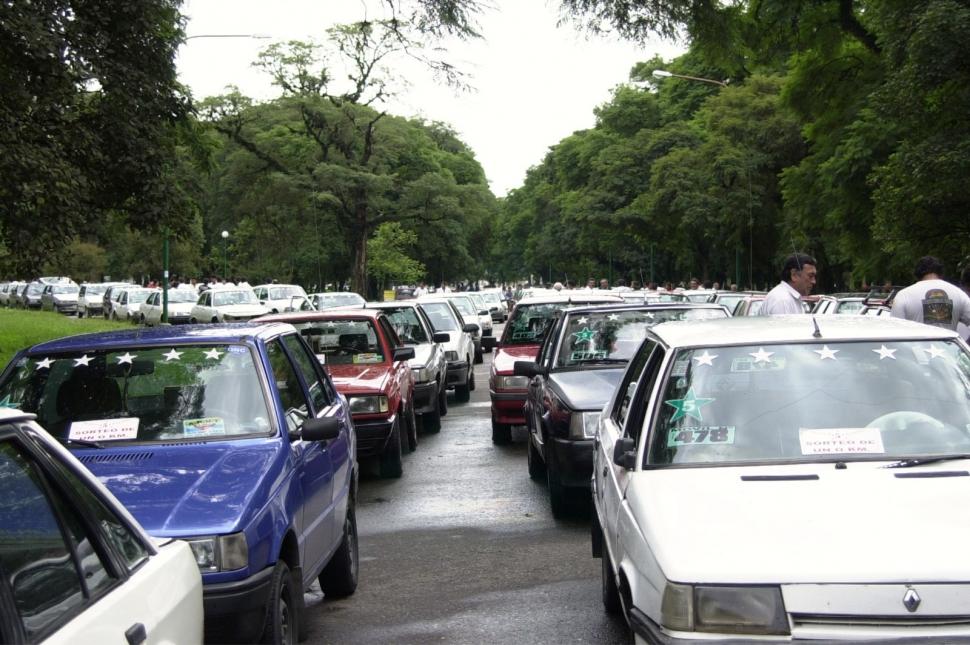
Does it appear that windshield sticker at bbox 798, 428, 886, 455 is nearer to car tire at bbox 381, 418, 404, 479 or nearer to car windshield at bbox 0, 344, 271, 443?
car windshield at bbox 0, 344, 271, 443

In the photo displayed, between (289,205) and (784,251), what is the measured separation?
77.3 feet

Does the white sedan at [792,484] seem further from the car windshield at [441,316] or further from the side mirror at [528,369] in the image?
the car windshield at [441,316]

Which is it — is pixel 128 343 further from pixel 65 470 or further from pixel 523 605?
pixel 65 470

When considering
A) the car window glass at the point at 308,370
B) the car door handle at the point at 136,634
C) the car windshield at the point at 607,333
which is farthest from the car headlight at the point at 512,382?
the car door handle at the point at 136,634

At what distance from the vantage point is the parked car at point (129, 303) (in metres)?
50.0

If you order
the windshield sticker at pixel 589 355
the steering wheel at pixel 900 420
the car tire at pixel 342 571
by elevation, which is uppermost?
the steering wheel at pixel 900 420

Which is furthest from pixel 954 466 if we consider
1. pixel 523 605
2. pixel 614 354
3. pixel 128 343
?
pixel 614 354

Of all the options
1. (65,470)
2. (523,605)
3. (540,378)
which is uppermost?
(65,470)

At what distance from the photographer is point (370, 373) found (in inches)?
482

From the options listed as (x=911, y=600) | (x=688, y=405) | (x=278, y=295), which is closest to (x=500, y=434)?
(x=688, y=405)

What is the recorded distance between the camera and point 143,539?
11.5 ft

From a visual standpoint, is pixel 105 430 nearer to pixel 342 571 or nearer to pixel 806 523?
pixel 342 571

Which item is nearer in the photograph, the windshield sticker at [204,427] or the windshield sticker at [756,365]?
the windshield sticker at [756,365]

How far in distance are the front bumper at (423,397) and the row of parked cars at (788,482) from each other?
854cm
